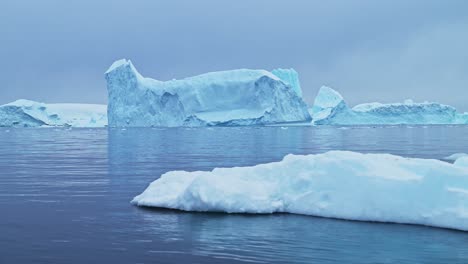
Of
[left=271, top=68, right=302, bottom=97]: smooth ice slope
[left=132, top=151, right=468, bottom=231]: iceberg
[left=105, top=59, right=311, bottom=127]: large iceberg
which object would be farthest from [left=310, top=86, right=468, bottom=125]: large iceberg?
[left=132, top=151, right=468, bottom=231]: iceberg

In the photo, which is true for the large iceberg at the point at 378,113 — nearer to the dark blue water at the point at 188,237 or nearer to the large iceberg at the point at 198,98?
the large iceberg at the point at 198,98

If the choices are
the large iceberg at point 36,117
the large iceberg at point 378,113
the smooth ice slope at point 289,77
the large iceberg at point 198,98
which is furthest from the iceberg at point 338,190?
the large iceberg at point 36,117

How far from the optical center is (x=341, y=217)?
9.71 m

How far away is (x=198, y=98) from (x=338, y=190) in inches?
2395

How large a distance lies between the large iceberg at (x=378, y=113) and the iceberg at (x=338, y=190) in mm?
74106

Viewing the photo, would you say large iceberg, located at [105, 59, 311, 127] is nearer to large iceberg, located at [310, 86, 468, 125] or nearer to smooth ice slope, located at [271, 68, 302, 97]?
smooth ice slope, located at [271, 68, 302, 97]

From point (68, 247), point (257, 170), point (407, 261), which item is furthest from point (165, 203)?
point (407, 261)

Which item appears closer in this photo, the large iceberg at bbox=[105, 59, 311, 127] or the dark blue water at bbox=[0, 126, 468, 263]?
the dark blue water at bbox=[0, 126, 468, 263]

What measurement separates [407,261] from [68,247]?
4.67 meters

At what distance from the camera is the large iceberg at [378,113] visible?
86.1 meters

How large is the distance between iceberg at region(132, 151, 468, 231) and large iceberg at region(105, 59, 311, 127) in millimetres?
58828

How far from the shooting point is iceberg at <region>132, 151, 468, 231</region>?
30.5 ft

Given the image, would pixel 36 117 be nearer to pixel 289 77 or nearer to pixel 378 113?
pixel 289 77

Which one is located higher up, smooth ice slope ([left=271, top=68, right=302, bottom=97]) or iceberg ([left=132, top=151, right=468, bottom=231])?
smooth ice slope ([left=271, top=68, right=302, bottom=97])
